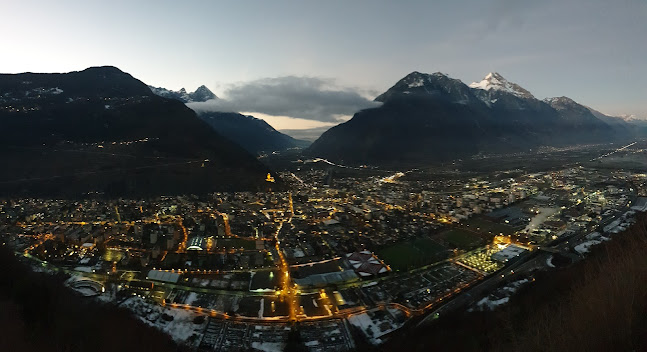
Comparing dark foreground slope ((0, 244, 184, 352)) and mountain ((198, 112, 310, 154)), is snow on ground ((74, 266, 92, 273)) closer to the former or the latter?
dark foreground slope ((0, 244, 184, 352))

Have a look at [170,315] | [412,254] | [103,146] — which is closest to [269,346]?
[170,315]

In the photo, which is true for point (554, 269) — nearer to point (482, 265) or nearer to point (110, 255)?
point (482, 265)

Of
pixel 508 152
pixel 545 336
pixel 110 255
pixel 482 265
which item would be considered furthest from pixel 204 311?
pixel 508 152

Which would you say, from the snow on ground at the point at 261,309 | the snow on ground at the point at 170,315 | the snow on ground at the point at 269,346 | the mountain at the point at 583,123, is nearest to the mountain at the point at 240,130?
the snow on ground at the point at 170,315

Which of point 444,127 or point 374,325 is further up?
point 444,127

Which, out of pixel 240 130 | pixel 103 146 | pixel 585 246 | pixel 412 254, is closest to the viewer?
pixel 412 254

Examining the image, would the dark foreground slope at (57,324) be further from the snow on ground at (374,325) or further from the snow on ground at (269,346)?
the snow on ground at (374,325)

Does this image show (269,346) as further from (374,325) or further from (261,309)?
(374,325)
